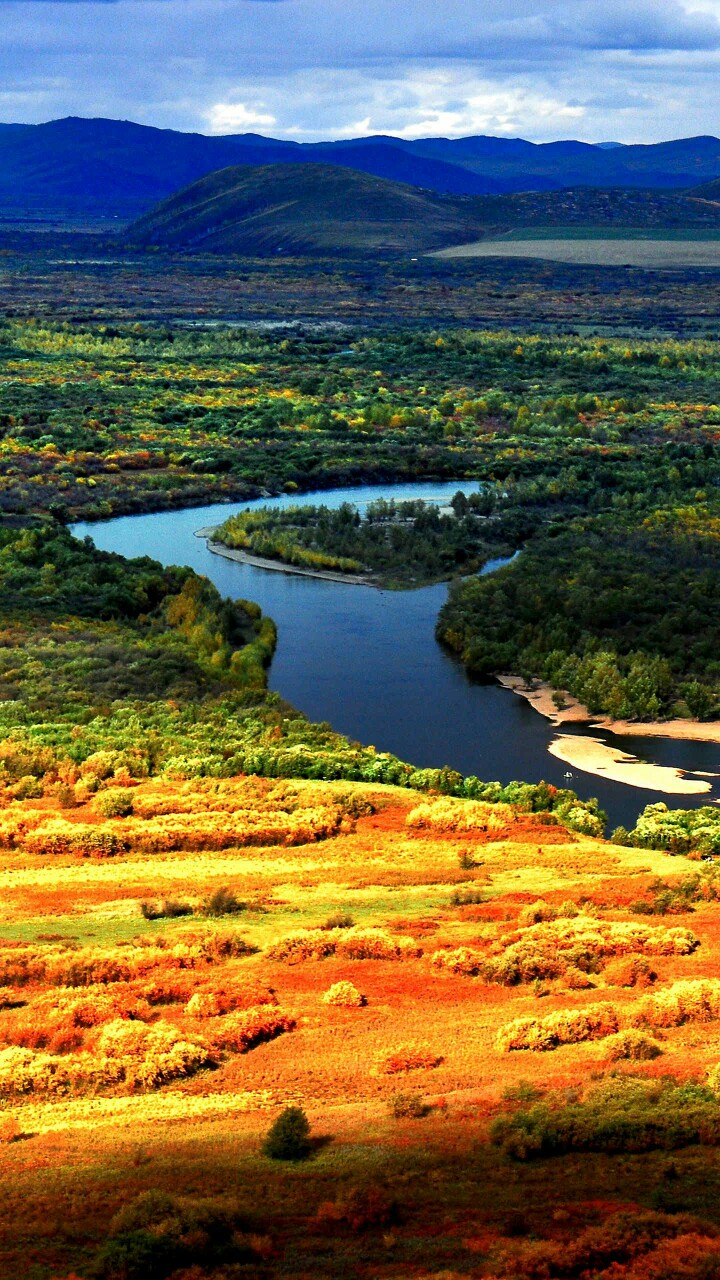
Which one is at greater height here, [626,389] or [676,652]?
[626,389]

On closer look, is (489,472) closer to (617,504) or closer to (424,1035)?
(617,504)

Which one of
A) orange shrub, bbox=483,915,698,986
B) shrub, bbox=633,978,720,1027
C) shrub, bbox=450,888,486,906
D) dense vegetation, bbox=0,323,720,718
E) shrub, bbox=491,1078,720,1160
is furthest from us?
dense vegetation, bbox=0,323,720,718

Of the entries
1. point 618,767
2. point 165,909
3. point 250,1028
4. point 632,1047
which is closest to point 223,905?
point 165,909

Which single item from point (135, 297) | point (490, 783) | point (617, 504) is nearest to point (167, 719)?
point (490, 783)

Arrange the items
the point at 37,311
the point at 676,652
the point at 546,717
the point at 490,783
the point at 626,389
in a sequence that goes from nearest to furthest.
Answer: the point at 490,783, the point at 546,717, the point at 676,652, the point at 626,389, the point at 37,311

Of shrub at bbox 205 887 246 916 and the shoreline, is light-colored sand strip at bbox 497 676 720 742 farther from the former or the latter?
shrub at bbox 205 887 246 916

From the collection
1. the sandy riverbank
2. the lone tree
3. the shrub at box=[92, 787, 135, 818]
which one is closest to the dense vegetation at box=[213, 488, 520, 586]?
the sandy riverbank

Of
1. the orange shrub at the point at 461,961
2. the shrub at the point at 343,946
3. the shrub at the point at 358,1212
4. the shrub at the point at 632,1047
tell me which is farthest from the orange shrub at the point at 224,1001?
the shrub at the point at 358,1212
